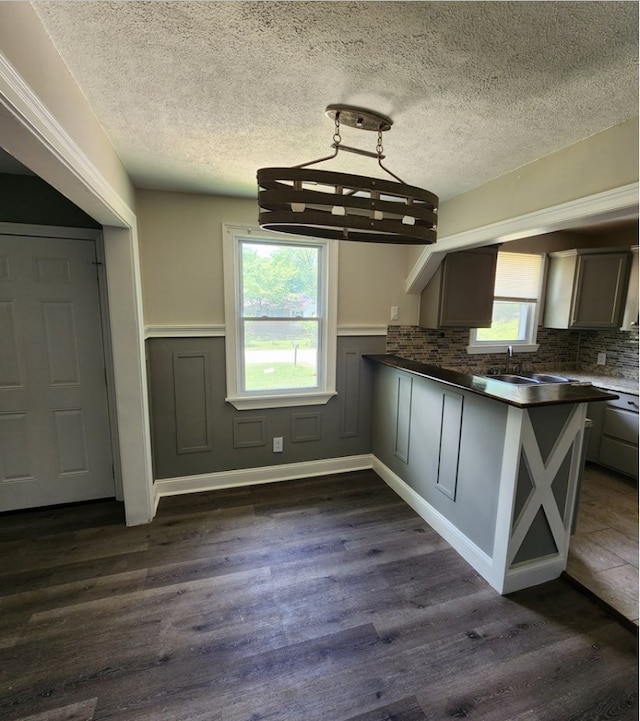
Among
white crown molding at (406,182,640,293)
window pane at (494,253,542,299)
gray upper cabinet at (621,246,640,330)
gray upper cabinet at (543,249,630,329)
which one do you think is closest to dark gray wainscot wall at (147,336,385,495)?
white crown molding at (406,182,640,293)

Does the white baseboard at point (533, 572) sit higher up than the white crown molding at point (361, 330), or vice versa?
the white crown molding at point (361, 330)

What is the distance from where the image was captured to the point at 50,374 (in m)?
2.59

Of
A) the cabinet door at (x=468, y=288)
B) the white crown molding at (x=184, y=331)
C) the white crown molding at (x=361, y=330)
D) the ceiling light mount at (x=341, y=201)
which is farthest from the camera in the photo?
the white crown molding at (x=361, y=330)

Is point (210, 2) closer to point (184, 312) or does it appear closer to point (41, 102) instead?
point (41, 102)

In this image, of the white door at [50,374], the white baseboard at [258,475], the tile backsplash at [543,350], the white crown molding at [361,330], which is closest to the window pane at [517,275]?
the tile backsplash at [543,350]

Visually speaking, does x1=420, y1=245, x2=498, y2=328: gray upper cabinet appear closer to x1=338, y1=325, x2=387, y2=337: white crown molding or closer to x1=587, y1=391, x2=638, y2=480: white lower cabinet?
x1=338, y1=325, x2=387, y2=337: white crown molding

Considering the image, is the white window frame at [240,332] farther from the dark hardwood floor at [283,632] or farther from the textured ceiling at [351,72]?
the dark hardwood floor at [283,632]

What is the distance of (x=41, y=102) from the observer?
1033 millimetres

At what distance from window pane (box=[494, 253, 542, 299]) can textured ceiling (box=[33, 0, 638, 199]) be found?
1.91 meters

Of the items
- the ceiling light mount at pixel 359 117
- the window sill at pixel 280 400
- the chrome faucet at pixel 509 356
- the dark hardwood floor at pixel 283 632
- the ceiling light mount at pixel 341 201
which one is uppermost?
the ceiling light mount at pixel 359 117

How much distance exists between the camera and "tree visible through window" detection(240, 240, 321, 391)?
293 centimetres

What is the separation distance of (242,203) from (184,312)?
999 millimetres

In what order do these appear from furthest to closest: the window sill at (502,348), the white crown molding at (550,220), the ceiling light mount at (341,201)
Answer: the window sill at (502,348) → the white crown molding at (550,220) → the ceiling light mount at (341,201)

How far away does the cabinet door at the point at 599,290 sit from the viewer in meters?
3.46
